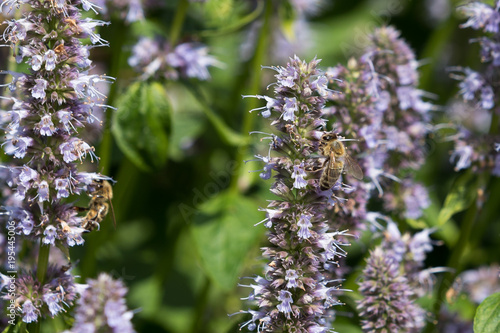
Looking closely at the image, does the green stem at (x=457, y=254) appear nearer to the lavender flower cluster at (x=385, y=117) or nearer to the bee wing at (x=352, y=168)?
the lavender flower cluster at (x=385, y=117)

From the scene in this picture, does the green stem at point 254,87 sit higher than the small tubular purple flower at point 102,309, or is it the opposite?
the green stem at point 254,87

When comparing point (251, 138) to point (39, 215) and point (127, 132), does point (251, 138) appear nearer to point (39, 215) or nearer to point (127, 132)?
point (127, 132)

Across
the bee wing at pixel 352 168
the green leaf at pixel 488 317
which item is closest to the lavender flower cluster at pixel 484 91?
the green leaf at pixel 488 317

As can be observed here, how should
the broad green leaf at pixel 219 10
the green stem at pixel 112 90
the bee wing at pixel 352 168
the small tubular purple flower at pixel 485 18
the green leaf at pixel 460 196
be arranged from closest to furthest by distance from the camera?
the bee wing at pixel 352 168 < the small tubular purple flower at pixel 485 18 < the green leaf at pixel 460 196 < the green stem at pixel 112 90 < the broad green leaf at pixel 219 10

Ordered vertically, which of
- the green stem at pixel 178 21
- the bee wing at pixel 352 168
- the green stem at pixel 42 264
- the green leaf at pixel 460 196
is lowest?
the green stem at pixel 42 264

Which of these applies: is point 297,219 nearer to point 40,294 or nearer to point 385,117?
point 40,294

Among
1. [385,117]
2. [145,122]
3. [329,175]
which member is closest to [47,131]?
[329,175]
